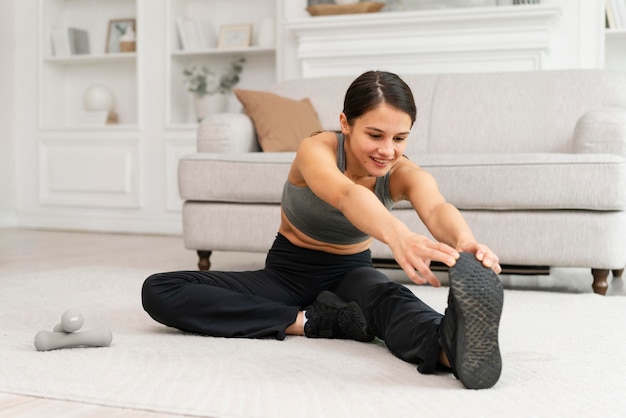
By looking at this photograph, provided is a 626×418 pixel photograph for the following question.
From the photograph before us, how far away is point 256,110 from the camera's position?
3398 millimetres

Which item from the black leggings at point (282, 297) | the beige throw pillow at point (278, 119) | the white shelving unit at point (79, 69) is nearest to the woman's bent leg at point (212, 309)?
the black leggings at point (282, 297)

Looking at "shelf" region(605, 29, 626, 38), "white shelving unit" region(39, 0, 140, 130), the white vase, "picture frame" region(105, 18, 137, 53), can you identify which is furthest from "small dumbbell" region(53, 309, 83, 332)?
"picture frame" region(105, 18, 137, 53)

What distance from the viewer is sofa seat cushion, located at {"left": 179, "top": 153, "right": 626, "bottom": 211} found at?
8.30 ft

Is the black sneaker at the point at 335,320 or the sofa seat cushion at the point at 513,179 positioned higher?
the sofa seat cushion at the point at 513,179

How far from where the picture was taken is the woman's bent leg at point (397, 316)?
4.59 feet

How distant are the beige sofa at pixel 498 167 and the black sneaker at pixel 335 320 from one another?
1051 mm

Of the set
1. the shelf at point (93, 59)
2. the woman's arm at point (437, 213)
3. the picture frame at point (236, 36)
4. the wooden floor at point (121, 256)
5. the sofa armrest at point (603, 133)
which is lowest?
the wooden floor at point (121, 256)

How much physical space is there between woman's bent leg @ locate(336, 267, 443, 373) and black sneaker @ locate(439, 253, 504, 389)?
12 cm

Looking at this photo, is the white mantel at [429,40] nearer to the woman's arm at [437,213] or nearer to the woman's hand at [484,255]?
the woman's arm at [437,213]

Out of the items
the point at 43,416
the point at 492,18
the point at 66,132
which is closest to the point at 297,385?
the point at 43,416

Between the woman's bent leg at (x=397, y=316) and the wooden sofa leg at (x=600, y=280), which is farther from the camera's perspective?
the wooden sofa leg at (x=600, y=280)

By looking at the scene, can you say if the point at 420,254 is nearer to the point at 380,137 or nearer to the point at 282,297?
the point at 380,137

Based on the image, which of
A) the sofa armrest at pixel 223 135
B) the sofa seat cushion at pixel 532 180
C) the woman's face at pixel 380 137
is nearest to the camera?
the woman's face at pixel 380 137

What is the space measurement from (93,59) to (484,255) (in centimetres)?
445
